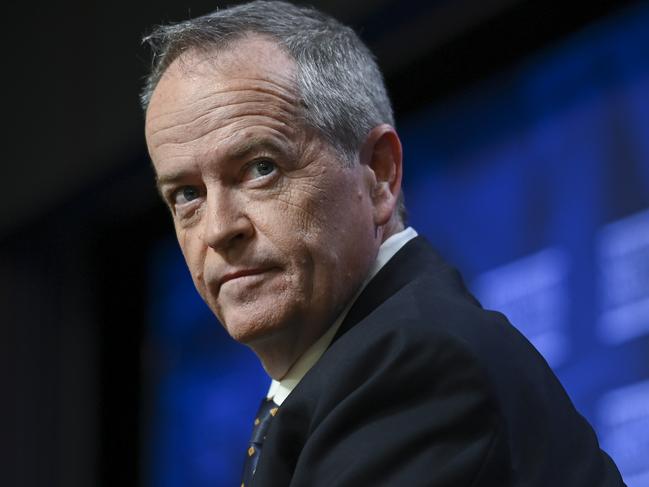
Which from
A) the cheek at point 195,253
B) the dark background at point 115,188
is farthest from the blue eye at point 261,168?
the dark background at point 115,188

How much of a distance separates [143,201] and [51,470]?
3.03 feet

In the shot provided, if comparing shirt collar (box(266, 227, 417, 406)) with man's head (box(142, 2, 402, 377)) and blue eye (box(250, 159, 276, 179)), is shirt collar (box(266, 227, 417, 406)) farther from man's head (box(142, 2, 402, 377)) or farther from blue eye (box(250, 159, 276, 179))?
blue eye (box(250, 159, 276, 179))

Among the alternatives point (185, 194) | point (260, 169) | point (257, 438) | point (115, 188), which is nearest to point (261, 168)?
point (260, 169)

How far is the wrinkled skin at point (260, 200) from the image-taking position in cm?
174

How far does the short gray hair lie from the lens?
6.03 ft

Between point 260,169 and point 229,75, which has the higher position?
point 229,75

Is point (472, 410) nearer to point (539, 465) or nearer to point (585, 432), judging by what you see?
point (539, 465)

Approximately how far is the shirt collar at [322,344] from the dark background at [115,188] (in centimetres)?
143

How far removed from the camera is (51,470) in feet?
14.6

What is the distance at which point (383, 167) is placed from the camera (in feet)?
6.33

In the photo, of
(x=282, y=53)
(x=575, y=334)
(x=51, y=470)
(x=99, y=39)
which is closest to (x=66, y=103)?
(x=99, y=39)

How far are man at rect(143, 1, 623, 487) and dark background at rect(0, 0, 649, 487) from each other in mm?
1476

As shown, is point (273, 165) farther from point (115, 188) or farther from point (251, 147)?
point (115, 188)

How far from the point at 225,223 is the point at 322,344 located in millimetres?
206
